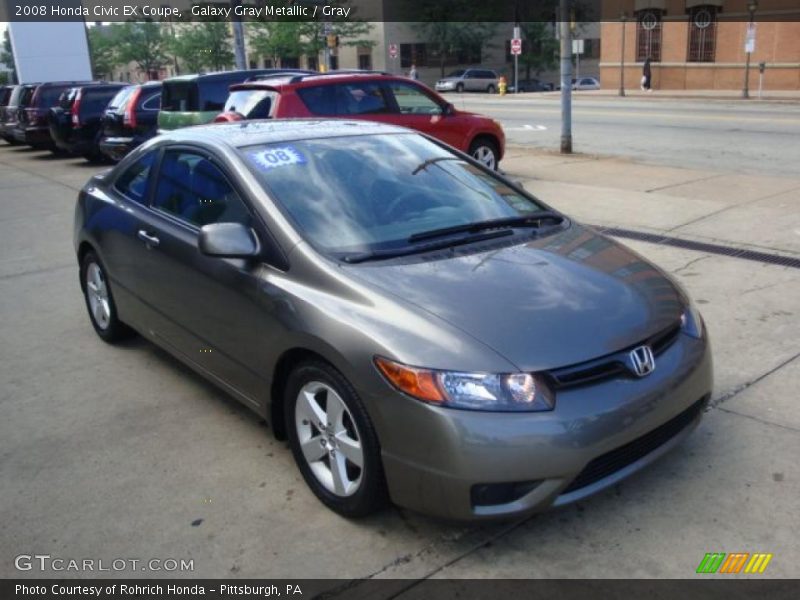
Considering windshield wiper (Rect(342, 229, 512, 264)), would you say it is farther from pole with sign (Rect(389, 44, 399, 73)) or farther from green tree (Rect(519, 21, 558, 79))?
green tree (Rect(519, 21, 558, 79))

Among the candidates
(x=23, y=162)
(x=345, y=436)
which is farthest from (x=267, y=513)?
(x=23, y=162)

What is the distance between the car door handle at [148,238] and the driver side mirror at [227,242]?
0.93m

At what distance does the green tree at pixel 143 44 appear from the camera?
75562mm

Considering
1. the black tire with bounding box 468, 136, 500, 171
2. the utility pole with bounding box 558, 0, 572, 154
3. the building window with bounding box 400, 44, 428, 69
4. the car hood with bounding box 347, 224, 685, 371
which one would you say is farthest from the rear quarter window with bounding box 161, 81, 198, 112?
the building window with bounding box 400, 44, 428, 69

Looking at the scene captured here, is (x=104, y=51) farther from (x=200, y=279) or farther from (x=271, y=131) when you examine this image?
(x=200, y=279)

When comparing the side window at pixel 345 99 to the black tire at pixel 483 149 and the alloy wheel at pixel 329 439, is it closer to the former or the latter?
the black tire at pixel 483 149

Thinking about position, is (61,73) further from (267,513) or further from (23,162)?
(267,513)

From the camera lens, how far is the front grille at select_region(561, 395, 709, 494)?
2.92m

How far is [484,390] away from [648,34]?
39436 mm

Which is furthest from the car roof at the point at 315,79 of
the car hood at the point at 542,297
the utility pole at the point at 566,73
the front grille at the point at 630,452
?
the front grille at the point at 630,452

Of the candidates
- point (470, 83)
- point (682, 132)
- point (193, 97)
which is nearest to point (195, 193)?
point (193, 97)

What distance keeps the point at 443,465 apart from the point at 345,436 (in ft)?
1.72

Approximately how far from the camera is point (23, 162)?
18.4 m

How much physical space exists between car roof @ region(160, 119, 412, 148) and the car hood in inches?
46.3
